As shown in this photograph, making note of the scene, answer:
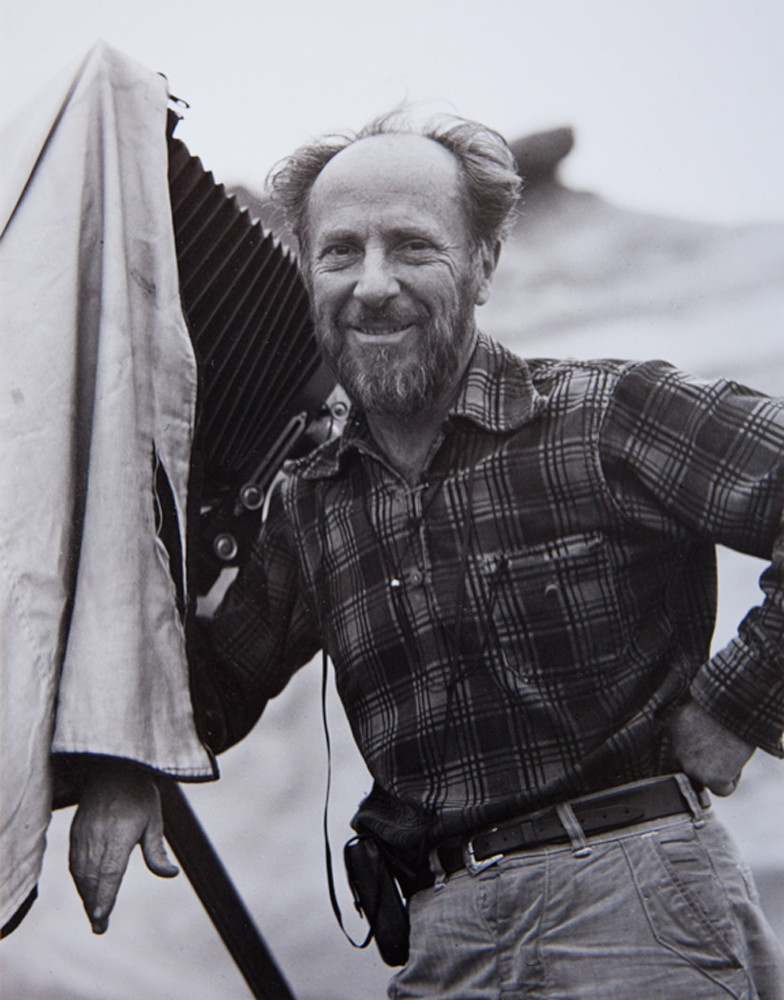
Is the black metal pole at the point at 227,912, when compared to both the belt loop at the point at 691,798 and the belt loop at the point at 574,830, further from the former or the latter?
the belt loop at the point at 691,798

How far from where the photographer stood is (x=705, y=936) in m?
1.11

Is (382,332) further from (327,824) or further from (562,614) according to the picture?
(327,824)

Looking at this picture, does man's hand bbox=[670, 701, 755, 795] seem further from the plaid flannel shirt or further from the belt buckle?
the belt buckle

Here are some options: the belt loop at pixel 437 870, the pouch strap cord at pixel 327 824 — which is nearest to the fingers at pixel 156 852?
the pouch strap cord at pixel 327 824

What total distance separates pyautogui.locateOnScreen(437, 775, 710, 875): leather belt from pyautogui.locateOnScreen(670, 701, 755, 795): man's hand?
2 centimetres

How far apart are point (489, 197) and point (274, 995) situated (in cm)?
108

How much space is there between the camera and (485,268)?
1368mm

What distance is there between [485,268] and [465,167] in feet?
0.41

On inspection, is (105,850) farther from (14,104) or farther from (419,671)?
(14,104)

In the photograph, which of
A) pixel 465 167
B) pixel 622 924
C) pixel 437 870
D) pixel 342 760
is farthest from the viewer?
pixel 342 760

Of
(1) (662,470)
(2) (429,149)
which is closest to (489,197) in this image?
(2) (429,149)

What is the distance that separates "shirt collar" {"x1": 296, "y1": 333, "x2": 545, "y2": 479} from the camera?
1.26 meters

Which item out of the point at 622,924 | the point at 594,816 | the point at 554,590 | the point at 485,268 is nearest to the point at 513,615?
the point at 554,590

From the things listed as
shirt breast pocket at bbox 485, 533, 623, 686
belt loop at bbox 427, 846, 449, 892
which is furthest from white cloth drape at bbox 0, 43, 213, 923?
shirt breast pocket at bbox 485, 533, 623, 686
